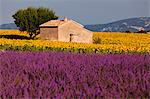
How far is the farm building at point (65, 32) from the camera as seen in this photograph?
4597 cm

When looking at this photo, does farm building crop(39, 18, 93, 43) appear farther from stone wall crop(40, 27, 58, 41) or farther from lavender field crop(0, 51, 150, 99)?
lavender field crop(0, 51, 150, 99)

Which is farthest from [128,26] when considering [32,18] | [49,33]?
[49,33]

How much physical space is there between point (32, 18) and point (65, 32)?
11.4 meters

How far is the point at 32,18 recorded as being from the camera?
186 ft

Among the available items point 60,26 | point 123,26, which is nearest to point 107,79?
point 60,26

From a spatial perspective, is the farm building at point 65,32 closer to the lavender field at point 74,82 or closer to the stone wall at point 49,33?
the stone wall at point 49,33

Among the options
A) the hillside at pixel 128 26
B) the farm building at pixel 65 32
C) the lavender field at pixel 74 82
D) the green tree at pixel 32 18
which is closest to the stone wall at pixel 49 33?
the farm building at pixel 65 32

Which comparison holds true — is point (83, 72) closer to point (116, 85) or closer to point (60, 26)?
point (116, 85)

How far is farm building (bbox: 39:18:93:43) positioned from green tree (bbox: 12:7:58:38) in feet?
28.0

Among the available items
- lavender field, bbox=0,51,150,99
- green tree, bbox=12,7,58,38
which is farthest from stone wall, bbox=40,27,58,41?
lavender field, bbox=0,51,150,99

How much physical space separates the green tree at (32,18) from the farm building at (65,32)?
8.53 metres

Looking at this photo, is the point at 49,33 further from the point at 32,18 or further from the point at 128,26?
the point at 128,26

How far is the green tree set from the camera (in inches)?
2215

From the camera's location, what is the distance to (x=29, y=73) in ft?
21.5
